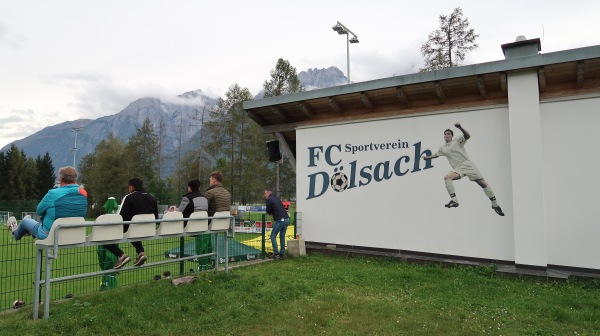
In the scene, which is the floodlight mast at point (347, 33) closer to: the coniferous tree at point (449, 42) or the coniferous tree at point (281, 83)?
the coniferous tree at point (449, 42)

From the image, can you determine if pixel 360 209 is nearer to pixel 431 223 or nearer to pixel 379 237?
pixel 379 237

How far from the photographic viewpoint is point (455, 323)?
4.49 metres

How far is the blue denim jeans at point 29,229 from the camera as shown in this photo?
4691 millimetres

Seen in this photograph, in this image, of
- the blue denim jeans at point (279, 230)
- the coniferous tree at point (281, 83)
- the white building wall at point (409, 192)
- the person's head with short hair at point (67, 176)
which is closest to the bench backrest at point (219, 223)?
the person's head with short hair at point (67, 176)

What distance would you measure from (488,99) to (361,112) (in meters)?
2.71

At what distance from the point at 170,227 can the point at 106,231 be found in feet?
3.27

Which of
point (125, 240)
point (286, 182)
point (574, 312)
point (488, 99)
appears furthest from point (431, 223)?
point (286, 182)

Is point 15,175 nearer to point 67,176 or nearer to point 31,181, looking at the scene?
point 31,181

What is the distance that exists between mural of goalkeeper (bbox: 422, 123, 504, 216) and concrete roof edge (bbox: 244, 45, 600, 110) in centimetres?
111

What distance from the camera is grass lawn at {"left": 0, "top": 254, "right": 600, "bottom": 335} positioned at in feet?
13.9

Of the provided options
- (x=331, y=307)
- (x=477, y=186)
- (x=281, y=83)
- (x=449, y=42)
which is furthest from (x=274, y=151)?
(x=281, y=83)

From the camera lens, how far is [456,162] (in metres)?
7.90

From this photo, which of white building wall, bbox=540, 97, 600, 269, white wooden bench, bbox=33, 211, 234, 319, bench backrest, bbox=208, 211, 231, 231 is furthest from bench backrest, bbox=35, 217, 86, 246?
white building wall, bbox=540, 97, 600, 269

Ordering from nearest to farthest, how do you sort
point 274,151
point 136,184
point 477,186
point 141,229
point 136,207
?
point 141,229 < point 136,207 < point 136,184 < point 477,186 < point 274,151
